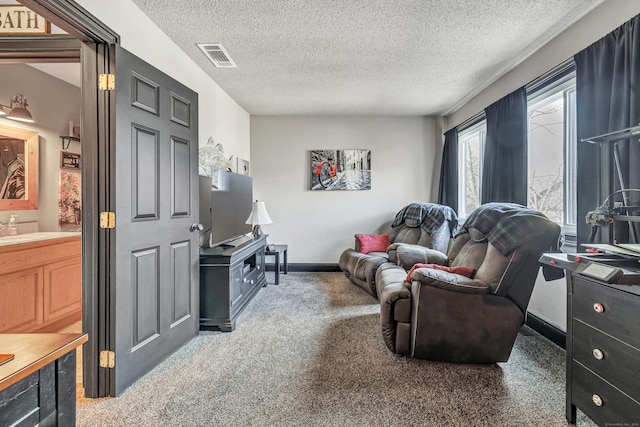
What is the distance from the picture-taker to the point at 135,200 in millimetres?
1856

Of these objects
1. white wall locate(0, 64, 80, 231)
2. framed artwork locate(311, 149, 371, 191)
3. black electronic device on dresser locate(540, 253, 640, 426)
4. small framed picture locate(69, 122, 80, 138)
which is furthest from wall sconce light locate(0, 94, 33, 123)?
black electronic device on dresser locate(540, 253, 640, 426)

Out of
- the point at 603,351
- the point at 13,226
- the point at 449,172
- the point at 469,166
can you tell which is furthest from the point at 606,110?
the point at 13,226

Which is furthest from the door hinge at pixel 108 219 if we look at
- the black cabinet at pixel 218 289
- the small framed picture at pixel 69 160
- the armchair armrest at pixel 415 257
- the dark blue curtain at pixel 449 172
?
the dark blue curtain at pixel 449 172

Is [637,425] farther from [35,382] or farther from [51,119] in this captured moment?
[51,119]

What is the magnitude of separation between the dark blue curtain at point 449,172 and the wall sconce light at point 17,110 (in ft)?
16.0

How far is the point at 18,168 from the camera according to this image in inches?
108

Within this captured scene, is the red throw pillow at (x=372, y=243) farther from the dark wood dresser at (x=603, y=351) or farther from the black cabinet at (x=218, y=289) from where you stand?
the dark wood dresser at (x=603, y=351)

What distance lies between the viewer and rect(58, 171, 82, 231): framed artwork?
3.04 m

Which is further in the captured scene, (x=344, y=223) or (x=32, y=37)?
(x=344, y=223)

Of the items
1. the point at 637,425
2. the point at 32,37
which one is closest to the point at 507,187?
the point at 637,425

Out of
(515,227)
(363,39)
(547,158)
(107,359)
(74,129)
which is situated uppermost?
(363,39)

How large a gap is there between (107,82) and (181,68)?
1192 millimetres

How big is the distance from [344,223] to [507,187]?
8.00 feet

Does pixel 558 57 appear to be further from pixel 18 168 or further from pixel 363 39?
pixel 18 168
